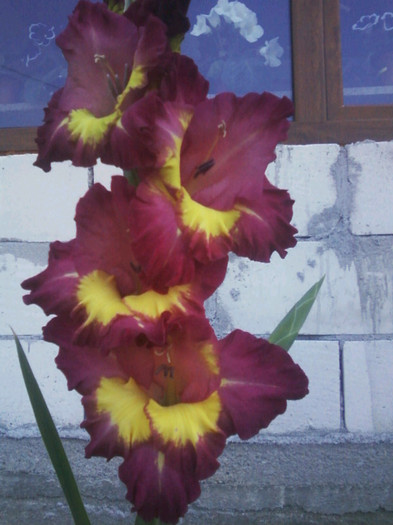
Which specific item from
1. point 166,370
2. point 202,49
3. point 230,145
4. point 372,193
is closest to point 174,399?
point 166,370

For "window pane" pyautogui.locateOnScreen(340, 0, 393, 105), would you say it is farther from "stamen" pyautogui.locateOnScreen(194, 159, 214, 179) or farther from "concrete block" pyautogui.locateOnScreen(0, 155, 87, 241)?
"stamen" pyautogui.locateOnScreen(194, 159, 214, 179)

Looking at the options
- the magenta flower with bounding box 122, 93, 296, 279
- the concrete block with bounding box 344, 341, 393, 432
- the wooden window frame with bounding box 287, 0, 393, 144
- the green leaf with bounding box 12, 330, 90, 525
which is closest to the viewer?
the magenta flower with bounding box 122, 93, 296, 279

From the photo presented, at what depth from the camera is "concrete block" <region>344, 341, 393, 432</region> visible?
4.58ft

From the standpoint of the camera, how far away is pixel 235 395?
20.9 inches

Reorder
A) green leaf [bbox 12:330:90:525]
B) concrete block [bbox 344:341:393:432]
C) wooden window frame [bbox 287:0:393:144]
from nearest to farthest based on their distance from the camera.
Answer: green leaf [bbox 12:330:90:525]
concrete block [bbox 344:341:393:432]
wooden window frame [bbox 287:0:393:144]

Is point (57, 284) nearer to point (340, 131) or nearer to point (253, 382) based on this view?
point (253, 382)

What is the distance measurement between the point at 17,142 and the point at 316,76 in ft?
2.61

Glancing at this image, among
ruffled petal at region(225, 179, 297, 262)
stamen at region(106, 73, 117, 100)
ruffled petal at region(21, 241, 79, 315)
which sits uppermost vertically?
stamen at region(106, 73, 117, 100)

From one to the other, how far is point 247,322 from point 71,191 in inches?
21.0

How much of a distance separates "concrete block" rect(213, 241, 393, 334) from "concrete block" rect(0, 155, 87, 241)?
1.37ft

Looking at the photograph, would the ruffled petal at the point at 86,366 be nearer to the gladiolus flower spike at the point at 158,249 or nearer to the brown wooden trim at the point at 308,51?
the gladiolus flower spike at the point at 158,249

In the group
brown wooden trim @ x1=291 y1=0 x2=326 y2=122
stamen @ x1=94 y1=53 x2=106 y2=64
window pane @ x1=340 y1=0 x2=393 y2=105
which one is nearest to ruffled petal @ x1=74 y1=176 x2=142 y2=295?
stamen @ x1=94 y1=53 x2=106 y2=64

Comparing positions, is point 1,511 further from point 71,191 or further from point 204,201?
point 204,201

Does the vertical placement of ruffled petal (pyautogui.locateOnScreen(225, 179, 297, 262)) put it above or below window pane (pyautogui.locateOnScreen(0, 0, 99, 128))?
below
